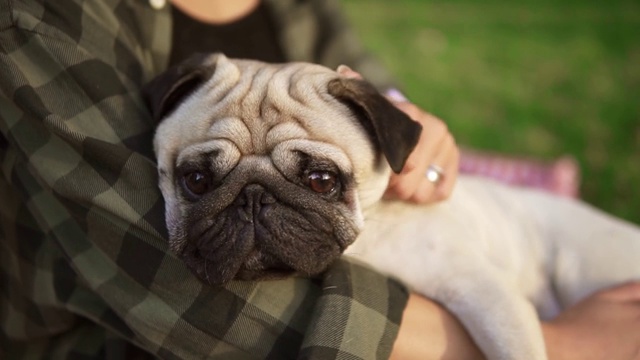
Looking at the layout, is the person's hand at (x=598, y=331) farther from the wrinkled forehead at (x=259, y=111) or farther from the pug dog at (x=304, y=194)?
the wrinkled forehead at (x=259, y=111)

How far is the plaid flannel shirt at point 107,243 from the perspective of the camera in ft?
5.23

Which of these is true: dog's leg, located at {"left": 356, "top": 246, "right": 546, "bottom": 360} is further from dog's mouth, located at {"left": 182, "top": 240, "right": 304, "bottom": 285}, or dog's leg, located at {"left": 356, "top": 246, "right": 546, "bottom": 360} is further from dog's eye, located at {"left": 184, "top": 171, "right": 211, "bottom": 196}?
dog's eye, located at {"left": 184, "top": 171, "right": 211, "bottom": 196}

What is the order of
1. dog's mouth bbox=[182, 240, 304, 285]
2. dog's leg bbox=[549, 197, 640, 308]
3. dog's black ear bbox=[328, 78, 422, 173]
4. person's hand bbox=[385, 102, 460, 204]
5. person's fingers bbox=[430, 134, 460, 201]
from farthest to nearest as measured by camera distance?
dog's leg bbox=[549, 197, 640, 308] < person's fingers bbox=[430, 134, 460, 201] < person's hand bbox=[385, 102, 460, 204] < dog's black ear bbox=[328, 78, 422, 173] < dog's mouth bbox=[182, 240, 304, 285]

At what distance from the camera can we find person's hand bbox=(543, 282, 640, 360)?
72.5 inches

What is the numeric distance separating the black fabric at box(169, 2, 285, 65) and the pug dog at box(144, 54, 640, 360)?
15.5 inches

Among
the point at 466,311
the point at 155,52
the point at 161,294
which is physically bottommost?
the point at 466,311

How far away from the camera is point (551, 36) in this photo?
229 inches

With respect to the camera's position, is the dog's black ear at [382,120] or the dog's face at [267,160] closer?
the dog's face at [267,160]

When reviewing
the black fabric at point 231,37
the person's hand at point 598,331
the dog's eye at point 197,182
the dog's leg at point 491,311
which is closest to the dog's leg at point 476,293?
the dog's leg at point 491,311

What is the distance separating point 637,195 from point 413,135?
8.62ft

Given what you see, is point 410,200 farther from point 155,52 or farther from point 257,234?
point 155,52

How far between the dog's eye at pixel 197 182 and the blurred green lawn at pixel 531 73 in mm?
2768

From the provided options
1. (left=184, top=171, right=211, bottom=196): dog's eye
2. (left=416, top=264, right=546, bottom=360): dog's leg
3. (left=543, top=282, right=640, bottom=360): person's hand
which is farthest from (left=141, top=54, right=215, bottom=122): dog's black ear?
(left=543, top=282, right=640, bottom=360): person's hand

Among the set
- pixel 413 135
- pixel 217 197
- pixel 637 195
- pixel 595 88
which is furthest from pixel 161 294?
pixel 595 88
